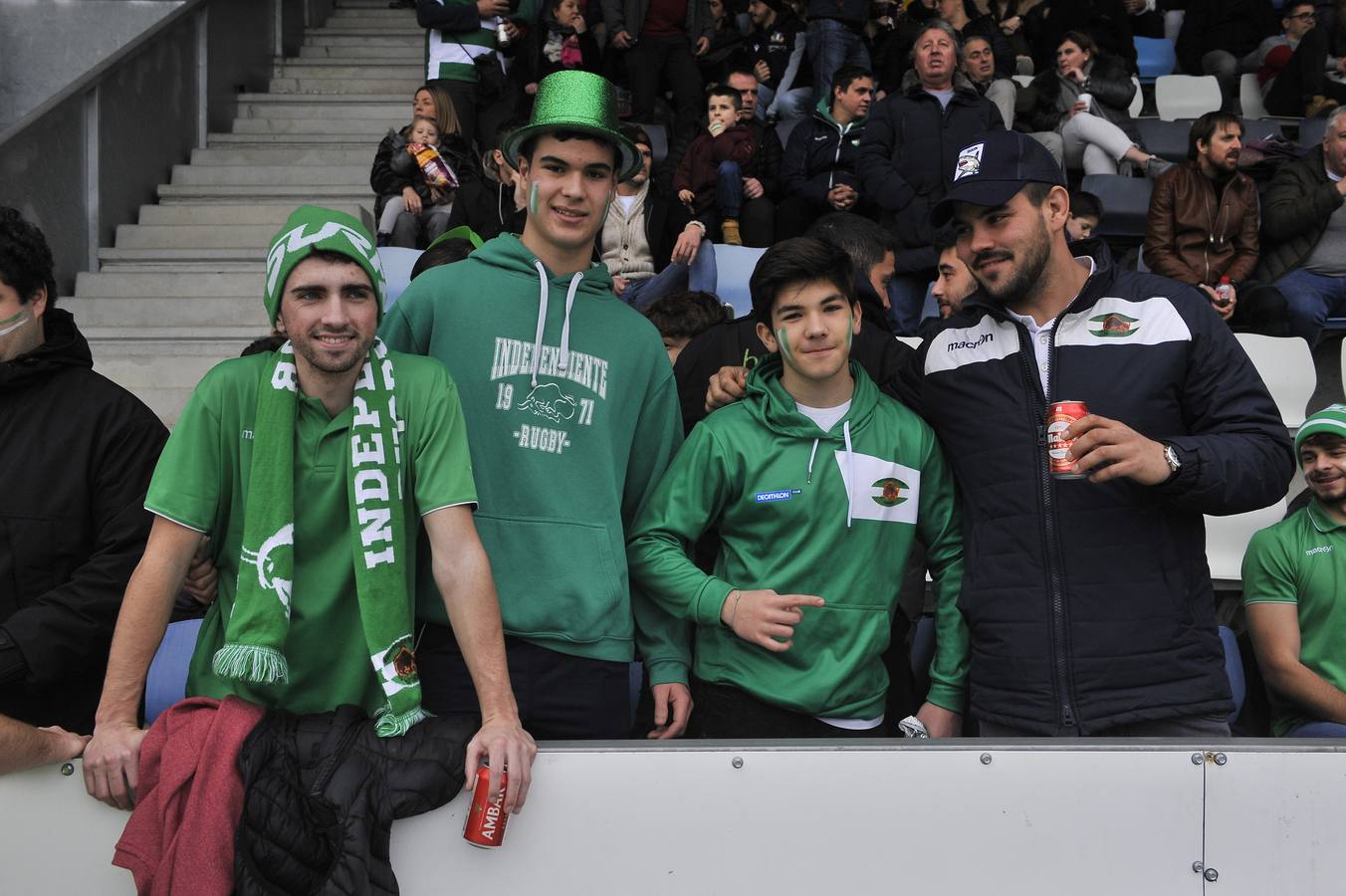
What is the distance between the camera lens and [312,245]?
79.6 inches

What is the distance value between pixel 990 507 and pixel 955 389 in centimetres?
26

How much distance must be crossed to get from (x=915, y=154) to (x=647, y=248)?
4.60ft

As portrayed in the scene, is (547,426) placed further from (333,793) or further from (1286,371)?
(1286,371)

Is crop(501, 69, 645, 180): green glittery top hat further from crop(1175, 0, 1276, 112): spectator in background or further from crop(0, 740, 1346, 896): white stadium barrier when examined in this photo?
crop(1175, 0, 1276, 112): spectator in background

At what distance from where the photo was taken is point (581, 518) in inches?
88.7

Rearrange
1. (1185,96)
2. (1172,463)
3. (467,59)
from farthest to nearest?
(1185,96), (467,59), (1172,463)

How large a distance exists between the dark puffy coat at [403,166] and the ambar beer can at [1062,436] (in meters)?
4.42

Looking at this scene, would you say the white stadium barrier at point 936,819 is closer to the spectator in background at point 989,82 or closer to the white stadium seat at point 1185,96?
the spectator in background at point 989,82

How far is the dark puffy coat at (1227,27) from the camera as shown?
29.1ft

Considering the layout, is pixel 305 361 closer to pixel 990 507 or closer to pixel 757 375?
pixel 757 375

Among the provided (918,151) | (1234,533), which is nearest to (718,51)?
(918,151)

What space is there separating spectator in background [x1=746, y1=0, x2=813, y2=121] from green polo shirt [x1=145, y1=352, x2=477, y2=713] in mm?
6169

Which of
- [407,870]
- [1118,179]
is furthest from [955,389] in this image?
[1118,179]

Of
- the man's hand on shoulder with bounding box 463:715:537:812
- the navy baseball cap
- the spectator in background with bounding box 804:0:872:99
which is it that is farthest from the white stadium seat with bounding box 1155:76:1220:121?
the man's hand on shoulder with bounding box 463:715:537:812
